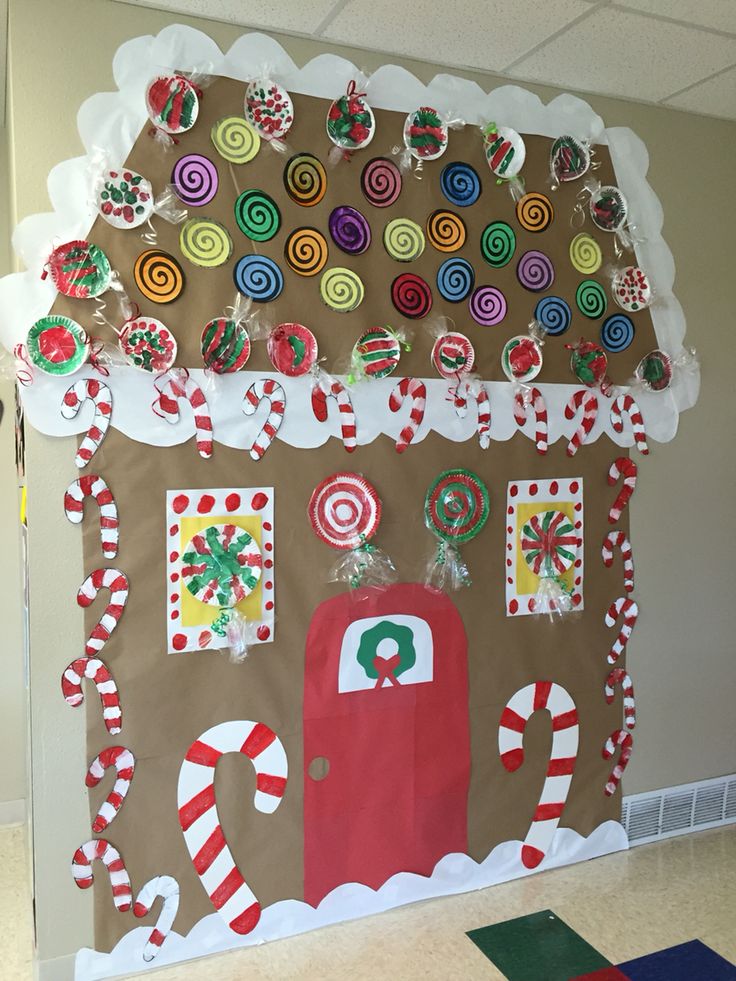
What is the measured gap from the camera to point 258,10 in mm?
2217

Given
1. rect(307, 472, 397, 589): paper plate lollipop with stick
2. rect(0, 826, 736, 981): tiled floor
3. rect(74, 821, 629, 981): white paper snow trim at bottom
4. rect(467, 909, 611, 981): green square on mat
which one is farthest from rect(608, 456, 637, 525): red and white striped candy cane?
rect(467, 909, 611, 981): green square on mat

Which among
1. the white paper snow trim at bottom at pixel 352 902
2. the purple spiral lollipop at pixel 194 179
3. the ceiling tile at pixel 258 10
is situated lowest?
the white paper snow trim at bottom at pixel 352 902

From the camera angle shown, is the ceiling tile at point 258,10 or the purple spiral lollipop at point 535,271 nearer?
the ceiling tile at point 258,10

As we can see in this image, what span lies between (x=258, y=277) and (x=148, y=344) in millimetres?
368

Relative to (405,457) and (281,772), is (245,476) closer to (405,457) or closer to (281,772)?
(405,457)

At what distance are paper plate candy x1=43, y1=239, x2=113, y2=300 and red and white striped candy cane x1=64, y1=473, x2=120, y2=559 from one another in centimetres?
48

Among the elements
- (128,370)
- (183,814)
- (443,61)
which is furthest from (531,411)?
(183,814)

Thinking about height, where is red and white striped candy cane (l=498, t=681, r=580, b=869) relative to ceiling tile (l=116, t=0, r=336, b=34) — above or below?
below

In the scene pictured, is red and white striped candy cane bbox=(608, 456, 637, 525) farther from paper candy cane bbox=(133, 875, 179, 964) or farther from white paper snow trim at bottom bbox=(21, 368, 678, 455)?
paper candy cane bbox=(133, 875, 179, 964)

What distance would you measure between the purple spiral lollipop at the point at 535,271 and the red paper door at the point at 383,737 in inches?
41.0

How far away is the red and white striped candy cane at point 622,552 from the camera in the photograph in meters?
2.86

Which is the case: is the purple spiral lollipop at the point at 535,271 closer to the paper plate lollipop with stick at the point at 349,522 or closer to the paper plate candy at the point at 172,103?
the paper plate lollipop with stick at the point at 349,522

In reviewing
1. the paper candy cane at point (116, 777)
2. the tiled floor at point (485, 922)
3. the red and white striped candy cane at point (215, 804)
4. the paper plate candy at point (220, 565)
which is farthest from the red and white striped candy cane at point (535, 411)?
the paper candy cane at point (116, 777)

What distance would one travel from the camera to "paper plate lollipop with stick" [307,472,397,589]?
2.43 meters
